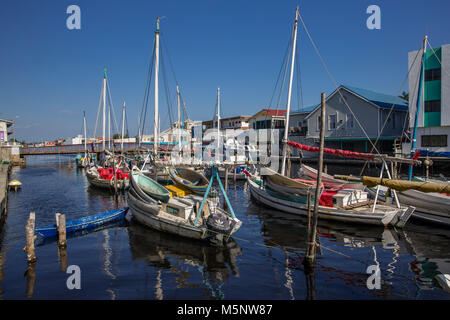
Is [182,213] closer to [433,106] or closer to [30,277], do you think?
[30,277]

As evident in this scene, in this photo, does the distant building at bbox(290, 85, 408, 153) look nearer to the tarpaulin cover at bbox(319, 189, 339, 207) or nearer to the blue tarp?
the blue tarp

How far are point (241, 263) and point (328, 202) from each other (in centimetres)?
895

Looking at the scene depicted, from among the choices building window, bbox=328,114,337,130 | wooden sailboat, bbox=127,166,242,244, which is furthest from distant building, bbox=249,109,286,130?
wooden sailboat, bbox=127,166,242,244

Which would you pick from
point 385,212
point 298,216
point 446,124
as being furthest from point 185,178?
point 446,124

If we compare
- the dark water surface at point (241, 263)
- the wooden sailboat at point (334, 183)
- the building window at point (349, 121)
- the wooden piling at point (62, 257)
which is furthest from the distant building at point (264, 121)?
the wooden piling at point (62, 257)

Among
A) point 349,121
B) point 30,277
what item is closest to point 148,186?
point 30,277

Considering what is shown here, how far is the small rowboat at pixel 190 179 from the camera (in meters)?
20.8

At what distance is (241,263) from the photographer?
1380 cm

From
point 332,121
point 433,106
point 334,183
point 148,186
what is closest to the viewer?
point 148,186

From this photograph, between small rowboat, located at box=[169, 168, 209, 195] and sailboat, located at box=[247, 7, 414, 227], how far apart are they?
15.8ft

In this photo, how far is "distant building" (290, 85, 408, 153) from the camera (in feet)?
148

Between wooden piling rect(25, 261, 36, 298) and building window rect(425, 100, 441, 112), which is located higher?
building window rect(425, 100, 441, 112)

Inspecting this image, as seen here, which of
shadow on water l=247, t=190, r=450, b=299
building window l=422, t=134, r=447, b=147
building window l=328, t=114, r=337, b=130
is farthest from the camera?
building window l=328, t=114, r=337, b=130

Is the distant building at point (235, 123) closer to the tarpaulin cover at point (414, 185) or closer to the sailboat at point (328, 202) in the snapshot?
the sailboat at point (328, 202)
